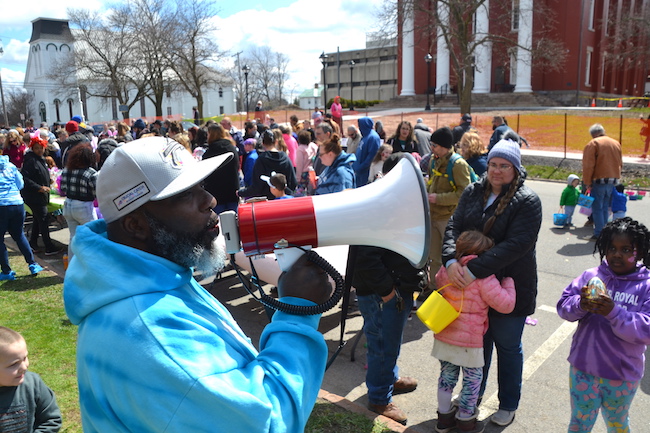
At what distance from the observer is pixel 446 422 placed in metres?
3.46

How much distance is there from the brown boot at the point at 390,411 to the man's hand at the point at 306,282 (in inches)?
95.5

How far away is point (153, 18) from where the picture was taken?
3712 cm

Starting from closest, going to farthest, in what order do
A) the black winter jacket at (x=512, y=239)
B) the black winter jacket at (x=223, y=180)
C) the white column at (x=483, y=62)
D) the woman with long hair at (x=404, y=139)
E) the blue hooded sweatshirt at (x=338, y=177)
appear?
1. the black winter jacket at (x=512, y=239)
2. the blue hooded sweatshirt at (x=338, y=177)
3. the black winter jacket at (x=223, y=180)
4. the woman with long hair at (x=404, y=139)
5. the white column at (x=483, y=62)

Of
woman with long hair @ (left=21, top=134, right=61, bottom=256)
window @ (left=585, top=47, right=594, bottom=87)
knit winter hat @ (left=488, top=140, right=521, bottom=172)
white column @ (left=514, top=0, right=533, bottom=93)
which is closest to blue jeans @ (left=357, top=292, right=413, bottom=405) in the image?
knit winter hat @ (left=488, top=140, right=521, bottom=172)

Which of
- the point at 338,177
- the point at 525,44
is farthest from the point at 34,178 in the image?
the point at 525,44

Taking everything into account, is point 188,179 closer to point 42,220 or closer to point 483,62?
point 42,220

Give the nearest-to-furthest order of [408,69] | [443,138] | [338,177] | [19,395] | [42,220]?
[19,395]
[443,138]
[338,177]
[42,220]
[408,69]

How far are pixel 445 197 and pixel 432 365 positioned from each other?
65.9 inches

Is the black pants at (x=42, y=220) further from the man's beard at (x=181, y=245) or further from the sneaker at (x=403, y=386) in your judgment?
the man's beard at (x=181, y=245)

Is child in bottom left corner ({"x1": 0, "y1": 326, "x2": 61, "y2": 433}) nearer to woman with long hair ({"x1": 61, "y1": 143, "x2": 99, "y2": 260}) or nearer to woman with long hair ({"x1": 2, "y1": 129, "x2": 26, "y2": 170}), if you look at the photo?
woman with long hair ({"x1": 61, "y1": 143, "x2": 99, "y2": 260})

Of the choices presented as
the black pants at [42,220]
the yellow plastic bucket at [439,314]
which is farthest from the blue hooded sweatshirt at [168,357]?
the black pants at [42,220]

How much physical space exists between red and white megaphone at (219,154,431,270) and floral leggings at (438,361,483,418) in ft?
6.39

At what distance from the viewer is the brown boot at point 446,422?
346cm

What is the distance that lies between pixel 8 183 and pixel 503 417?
661cm
